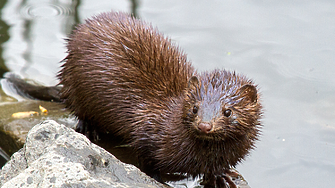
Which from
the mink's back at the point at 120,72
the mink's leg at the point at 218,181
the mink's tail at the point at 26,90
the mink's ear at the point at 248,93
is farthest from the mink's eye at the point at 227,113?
the mink's tail at the point at 26,90

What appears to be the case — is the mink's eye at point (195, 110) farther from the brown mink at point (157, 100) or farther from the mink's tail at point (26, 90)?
the mink's tail at point (26, 90)

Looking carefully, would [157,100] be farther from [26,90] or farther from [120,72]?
[26,90]

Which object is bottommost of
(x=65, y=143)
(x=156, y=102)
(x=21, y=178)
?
(x=21, y=178)

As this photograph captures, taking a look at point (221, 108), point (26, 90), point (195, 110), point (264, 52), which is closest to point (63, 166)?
point (195, 110)

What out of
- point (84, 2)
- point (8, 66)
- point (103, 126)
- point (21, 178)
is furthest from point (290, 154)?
point (84, 2)

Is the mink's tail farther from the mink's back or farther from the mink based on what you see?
the mink's back

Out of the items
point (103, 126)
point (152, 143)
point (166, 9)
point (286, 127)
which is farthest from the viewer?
point (166, 9)

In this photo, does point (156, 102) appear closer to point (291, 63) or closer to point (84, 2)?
point (291, 63)
